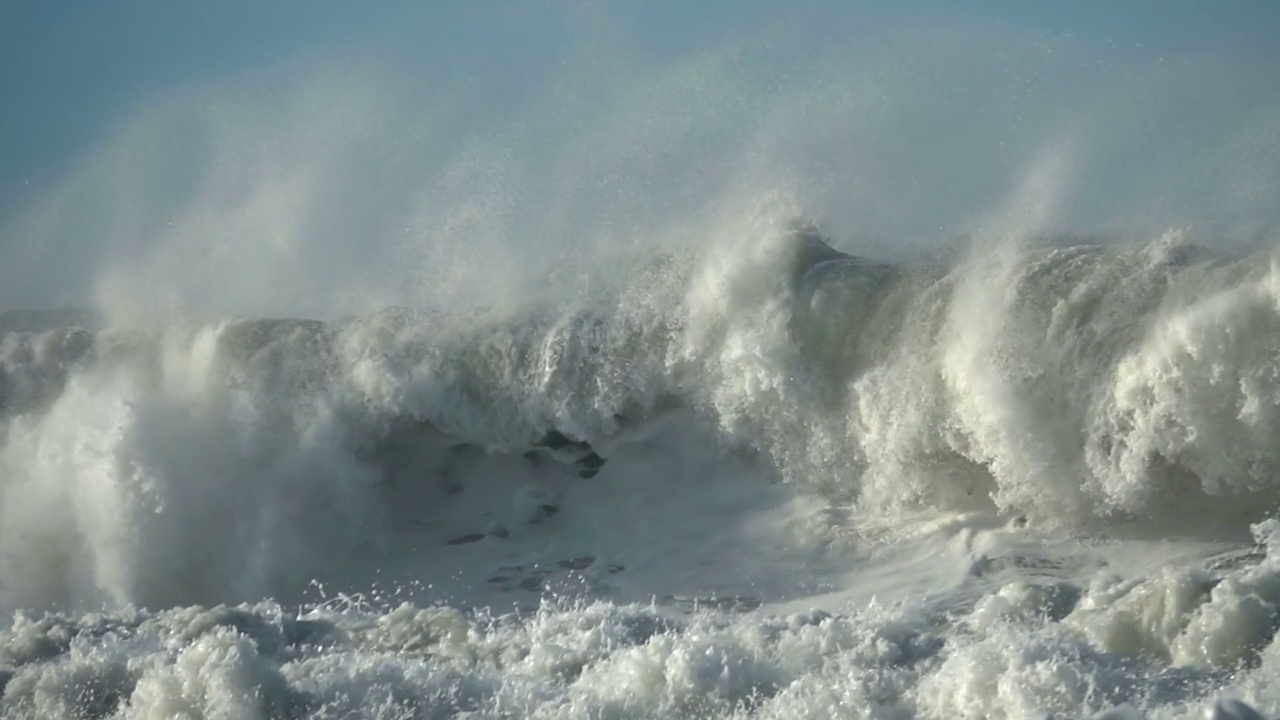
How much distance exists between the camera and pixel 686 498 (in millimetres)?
9625

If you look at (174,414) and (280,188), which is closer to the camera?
(174,414)

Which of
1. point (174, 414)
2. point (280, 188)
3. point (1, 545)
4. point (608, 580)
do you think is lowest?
point (608, 580)

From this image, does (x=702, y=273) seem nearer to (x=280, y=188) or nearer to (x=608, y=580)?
(x=608, y=580)

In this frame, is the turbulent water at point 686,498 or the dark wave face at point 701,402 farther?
the dark wave face at point 701,402

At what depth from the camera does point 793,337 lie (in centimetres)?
980

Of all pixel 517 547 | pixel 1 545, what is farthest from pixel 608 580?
pixel 1 545

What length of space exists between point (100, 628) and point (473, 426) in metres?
3.90

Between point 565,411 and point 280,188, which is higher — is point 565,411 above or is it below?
below

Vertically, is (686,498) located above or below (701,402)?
below

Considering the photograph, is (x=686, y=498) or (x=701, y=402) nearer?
(x=686, y=498)

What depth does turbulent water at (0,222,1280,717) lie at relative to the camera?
581 cm

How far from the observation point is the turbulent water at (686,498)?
5812mm

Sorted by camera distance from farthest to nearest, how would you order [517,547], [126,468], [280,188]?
[280,188]
[126,468]
[517,547]

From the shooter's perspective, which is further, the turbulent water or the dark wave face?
the dark wave face
